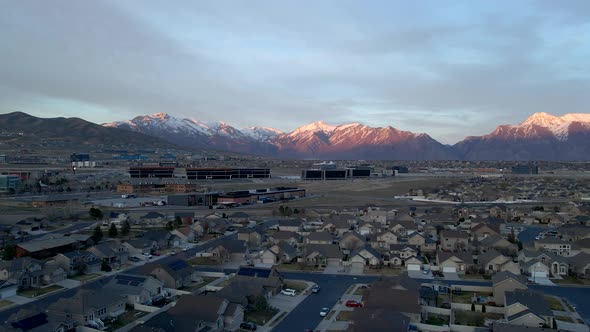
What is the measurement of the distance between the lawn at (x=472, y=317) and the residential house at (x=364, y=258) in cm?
549

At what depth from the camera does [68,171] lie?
65.4 meters

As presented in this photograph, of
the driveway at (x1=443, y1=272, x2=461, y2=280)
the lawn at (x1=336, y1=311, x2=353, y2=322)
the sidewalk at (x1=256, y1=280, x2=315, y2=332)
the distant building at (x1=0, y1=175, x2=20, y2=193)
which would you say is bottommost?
the sidewalk at (x1=256, y1=280, x2=315, y2=332)

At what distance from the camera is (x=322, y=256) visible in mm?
18438

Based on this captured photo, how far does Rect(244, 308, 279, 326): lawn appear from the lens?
1221cm

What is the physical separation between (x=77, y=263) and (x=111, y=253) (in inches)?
58.5

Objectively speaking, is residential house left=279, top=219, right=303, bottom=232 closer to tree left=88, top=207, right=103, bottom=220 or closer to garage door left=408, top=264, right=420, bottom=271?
garage door left=408, top=264, right=420, bottom=271

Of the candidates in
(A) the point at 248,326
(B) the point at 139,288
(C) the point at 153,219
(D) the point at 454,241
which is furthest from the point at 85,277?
(D) the point at 454,241

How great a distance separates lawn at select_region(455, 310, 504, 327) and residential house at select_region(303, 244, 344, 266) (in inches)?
249

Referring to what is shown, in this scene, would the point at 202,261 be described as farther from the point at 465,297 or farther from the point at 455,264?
the point at 465,297

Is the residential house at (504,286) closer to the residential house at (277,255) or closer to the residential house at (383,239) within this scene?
the residential house at (383,239)

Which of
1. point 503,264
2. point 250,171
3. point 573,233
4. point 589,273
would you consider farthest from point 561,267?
point 250,171

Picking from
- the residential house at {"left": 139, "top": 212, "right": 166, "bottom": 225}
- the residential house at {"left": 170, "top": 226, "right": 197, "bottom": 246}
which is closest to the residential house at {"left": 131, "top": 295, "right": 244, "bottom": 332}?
the residential house at {"left": 170, "top": 226, "right": 197, "bottom": 246}

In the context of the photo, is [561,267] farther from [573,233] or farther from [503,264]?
[573,233]

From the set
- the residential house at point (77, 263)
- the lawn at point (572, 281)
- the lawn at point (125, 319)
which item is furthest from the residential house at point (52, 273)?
the lawn at point (572, 281)
